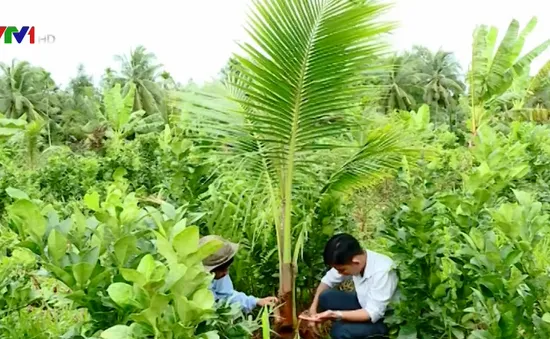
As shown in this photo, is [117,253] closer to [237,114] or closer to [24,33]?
[237,114]

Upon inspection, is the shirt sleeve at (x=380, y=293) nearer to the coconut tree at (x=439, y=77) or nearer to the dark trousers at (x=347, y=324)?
the dark trousers at (x=347, y=324)

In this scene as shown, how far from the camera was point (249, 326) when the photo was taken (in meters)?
1.95

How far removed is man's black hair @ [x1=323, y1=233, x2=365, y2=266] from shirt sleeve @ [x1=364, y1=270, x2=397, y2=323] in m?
0.17

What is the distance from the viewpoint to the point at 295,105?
3.22 metres

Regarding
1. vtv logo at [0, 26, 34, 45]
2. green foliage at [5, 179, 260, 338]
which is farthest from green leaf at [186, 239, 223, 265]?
vtv logo at [0, 26, 34, 45]

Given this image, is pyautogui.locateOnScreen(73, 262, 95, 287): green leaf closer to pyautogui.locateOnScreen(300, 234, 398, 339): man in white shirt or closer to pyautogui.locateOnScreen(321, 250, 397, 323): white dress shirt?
pyautogui.locateOnScreen(300, 234, 398, 339): man in white shirt

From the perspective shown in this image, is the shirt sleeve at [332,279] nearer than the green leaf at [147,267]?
No

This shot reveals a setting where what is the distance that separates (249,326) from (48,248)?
2.35ft

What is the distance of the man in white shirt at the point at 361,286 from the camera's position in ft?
10.1

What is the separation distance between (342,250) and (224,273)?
23.0 inches

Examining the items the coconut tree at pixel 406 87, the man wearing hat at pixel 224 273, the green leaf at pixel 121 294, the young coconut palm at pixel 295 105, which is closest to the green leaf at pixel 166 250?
the green leaf at pixel 121 294

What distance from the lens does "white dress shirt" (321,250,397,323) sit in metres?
3.08

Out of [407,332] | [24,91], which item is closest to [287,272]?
[407,332]

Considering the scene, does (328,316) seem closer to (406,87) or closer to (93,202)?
(93,202)
